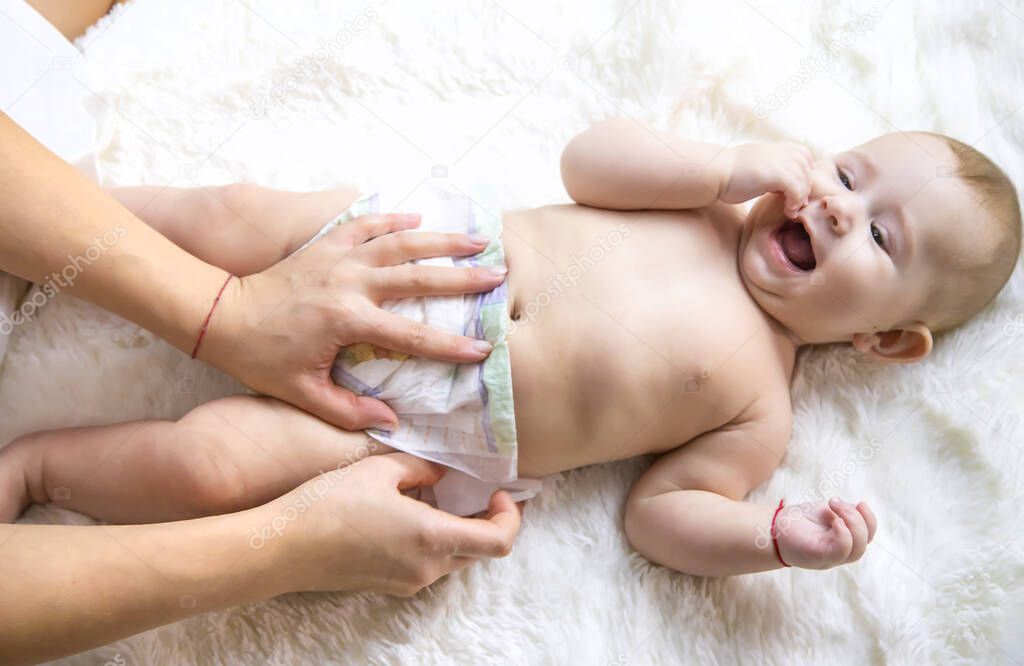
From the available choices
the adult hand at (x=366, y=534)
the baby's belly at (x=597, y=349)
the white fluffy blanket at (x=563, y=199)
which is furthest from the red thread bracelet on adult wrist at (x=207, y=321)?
the baby's belly at (x=597, y=349)

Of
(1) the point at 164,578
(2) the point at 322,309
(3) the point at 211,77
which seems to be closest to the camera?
(1) the point at 164,578

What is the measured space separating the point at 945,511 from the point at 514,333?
70cm

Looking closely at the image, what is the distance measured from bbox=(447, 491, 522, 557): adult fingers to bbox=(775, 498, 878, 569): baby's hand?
35cm

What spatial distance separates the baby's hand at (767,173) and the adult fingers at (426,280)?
37 cm

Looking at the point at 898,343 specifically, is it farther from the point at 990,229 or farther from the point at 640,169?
the point at 640,169

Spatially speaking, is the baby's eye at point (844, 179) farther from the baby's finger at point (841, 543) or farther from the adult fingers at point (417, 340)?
the adult fingers at point (417, 340)

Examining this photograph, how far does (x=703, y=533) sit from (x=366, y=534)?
45 centimetres

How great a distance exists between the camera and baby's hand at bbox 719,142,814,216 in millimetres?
1113

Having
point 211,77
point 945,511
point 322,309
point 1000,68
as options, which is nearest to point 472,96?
point 211,77

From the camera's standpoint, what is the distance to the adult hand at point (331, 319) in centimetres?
103

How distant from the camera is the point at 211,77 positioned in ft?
4.39

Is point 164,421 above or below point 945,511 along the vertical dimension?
above

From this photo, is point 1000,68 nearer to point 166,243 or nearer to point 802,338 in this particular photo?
point 802,338

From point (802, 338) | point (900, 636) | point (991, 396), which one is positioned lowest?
point (900, 636)
